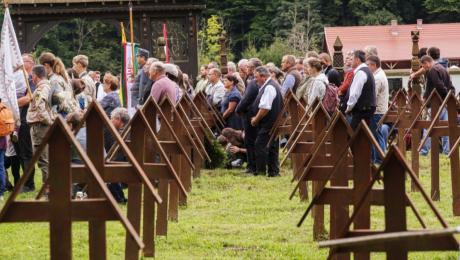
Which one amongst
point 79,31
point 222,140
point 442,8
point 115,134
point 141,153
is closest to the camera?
point 115,134

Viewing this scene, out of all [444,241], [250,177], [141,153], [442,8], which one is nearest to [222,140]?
[250,177]

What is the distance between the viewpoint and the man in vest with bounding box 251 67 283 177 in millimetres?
18172

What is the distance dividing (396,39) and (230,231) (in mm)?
60779

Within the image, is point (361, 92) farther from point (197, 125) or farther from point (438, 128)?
point (197, 125)

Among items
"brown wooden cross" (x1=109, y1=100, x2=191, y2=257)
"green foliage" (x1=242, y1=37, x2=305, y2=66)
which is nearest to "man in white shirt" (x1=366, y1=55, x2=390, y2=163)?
"brown wooden cross" (x1=109, y1=100, x2=191, y2=257)

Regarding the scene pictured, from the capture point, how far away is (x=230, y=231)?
12.4 m

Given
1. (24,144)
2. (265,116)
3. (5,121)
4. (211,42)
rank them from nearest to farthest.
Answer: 1. (5,121)
2. (24,144)
3. (265,116)
4. (211,42)

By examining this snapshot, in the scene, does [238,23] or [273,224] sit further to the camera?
[238,23]

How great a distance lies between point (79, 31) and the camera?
70188 millimetres

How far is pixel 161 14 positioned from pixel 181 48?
1151 mm

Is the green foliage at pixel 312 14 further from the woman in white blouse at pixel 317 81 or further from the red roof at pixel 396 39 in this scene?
the woman in white blouse at pixel 317 81

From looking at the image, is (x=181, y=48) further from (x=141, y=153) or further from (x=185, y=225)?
(x=141, y=153)

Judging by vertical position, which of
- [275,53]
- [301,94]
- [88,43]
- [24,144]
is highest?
[301,94]

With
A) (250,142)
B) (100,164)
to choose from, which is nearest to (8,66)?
(250,142)
